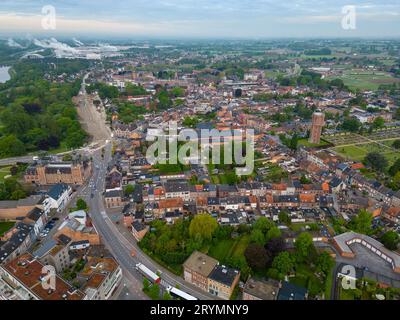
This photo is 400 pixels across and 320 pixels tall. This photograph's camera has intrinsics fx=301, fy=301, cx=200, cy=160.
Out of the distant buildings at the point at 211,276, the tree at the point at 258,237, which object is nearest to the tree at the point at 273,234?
the tree at the point at 258,237

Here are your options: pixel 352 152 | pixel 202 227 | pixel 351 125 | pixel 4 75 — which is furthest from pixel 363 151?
pixel 4 75

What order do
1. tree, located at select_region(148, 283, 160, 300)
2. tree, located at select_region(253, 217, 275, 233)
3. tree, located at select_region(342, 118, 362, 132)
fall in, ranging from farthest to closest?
tree, located at select_region(342, 118, 362, 132), tree, located at select_region(253, 217, 275, 233), tree, located at select_region(148, 283, 160, 300)

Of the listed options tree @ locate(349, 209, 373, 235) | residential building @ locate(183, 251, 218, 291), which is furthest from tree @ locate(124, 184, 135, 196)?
tree @ locate(349, 209, 373, 235)

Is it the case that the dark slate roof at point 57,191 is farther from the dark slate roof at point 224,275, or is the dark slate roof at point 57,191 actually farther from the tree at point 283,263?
the tree at point 283,263

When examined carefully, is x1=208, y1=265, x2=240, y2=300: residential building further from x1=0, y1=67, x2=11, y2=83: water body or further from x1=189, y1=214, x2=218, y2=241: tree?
x1=0, y1=67, x2=11, y2=83: water body

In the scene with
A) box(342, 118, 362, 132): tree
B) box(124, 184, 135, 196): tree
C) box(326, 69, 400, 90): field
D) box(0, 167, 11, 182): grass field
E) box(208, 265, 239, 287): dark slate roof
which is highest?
box(326, 69, 400, 90): field

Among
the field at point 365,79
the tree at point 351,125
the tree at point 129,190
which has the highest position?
the field at point 365,79
